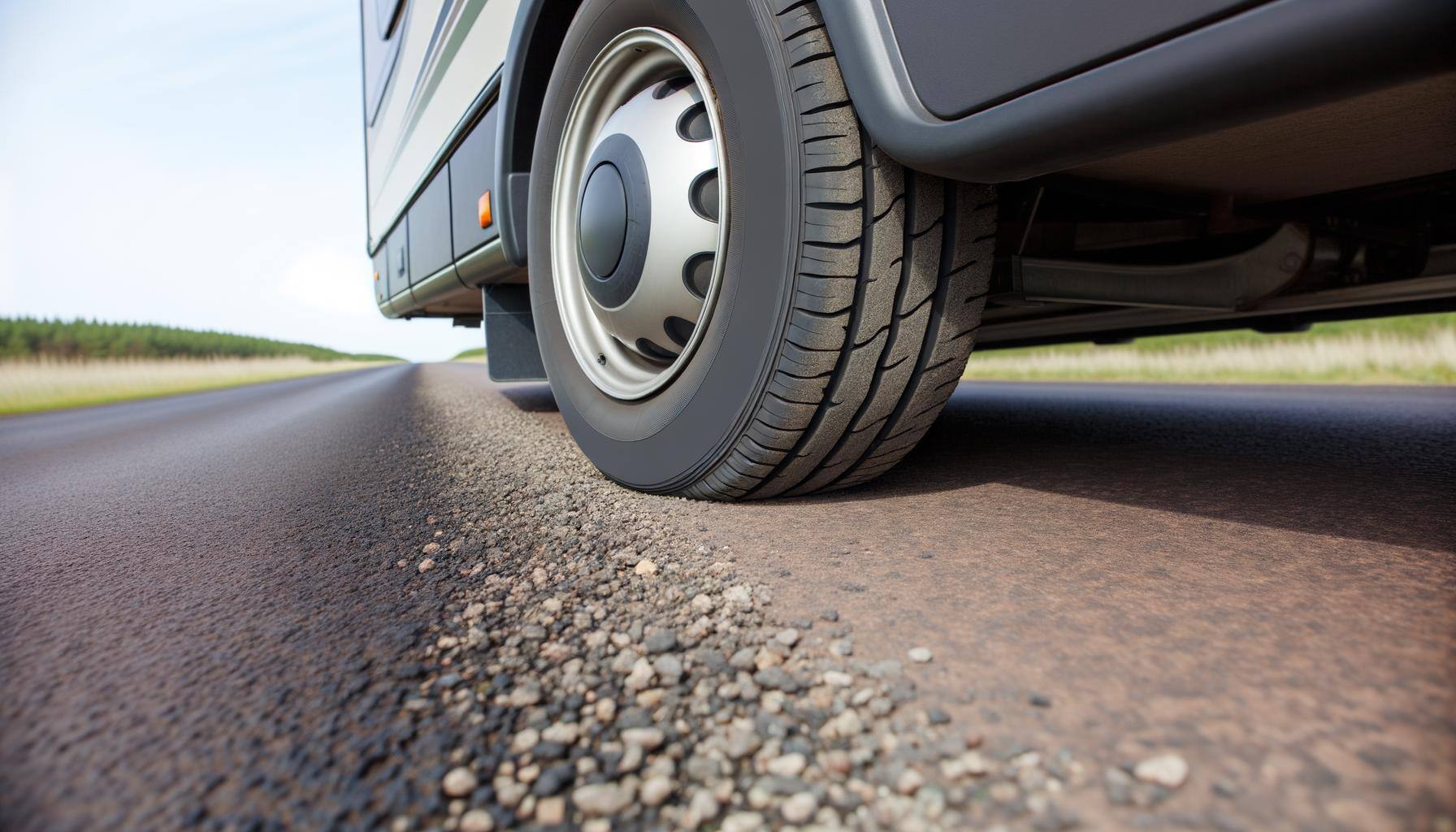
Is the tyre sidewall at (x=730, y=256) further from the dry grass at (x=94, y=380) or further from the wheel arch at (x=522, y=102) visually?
the dry grass at (x=94, y=380)

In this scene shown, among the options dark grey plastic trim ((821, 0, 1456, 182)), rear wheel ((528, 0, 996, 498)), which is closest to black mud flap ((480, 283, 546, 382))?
rear wheel ((528, 0, 996, 498))

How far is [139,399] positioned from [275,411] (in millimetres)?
4498

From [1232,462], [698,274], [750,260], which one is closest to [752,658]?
[750,260]

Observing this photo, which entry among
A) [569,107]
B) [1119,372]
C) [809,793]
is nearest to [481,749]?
[809,793]

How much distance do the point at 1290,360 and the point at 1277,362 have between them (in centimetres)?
11

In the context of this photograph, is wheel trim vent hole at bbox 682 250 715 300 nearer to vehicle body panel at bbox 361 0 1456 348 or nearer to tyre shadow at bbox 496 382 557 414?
vehicle body panel at bbox 361 0 1456 348

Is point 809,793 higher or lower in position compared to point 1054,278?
lower

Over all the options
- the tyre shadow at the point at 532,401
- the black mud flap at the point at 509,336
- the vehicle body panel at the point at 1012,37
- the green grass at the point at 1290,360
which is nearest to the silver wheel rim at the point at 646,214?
the vehicle body panel at the point at 1012,37

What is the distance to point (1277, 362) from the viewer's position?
547 cm

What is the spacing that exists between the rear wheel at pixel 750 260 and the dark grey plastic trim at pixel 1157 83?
0.39ft

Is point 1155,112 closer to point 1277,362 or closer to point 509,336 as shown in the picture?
point 509,336

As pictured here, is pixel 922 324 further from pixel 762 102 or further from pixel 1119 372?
pixel 1119 372

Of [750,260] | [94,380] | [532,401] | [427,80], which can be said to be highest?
[427,80]

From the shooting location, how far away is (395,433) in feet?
9.39
